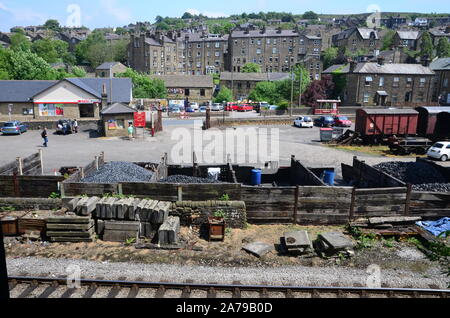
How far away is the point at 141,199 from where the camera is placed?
47.9 ft

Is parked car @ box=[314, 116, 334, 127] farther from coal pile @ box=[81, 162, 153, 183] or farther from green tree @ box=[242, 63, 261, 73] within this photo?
green tree @ box=[242, 63, 261, 73]

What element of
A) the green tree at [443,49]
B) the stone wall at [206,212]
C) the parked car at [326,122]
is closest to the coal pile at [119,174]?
the stone wall at [206,212]

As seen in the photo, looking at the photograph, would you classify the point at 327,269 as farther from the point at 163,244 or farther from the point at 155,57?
the point at 155,57

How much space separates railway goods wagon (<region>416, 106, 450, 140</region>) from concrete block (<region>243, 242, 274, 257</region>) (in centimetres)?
2705

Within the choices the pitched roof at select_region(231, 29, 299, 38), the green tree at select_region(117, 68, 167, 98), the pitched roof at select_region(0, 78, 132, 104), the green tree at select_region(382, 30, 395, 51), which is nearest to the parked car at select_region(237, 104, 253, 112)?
the green tree at select_region(117, 68, 167, 98)

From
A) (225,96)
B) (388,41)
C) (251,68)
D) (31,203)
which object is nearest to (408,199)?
(31,203)

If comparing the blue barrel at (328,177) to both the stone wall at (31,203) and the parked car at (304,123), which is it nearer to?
the stone wall at (31,203)

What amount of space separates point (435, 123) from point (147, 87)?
50987 millimetres

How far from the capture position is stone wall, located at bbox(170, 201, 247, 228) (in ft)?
47.1

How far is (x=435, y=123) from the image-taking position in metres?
33.2

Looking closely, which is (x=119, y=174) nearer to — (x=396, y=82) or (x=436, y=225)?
(x=436, y=225)
